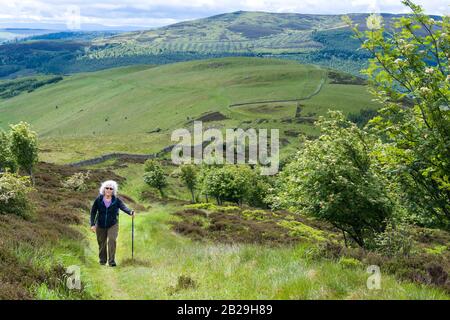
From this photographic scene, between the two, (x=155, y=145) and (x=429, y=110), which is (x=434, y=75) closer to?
(x=429, y=110)

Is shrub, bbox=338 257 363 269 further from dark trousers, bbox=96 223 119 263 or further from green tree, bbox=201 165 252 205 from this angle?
green tree, bbox=201 165 252 205

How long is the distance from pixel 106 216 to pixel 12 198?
796cm

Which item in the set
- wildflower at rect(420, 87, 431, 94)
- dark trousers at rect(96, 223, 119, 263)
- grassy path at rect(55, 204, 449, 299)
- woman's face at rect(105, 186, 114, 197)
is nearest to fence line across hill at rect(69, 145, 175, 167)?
dark trousers at rect(96, 223, 119, 263)

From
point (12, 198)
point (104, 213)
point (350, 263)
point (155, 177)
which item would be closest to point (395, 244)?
point (350, 263)

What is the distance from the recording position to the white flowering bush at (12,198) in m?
19.1

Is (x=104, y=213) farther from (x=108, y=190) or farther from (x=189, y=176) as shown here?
(x=189, y=176)

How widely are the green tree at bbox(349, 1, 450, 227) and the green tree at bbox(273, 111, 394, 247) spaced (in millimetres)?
4957

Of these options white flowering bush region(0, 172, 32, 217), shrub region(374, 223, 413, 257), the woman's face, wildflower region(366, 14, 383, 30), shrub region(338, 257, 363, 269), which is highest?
wildflower region(366, 14, 383, 30)

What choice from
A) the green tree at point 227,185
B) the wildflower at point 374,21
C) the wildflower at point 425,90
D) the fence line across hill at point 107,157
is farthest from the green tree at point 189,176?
the wildflower at point 425,90

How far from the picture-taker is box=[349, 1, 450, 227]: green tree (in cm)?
1029
